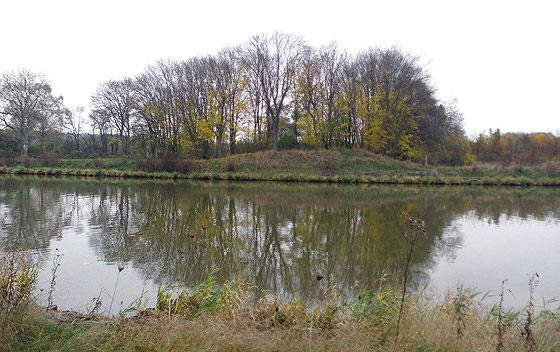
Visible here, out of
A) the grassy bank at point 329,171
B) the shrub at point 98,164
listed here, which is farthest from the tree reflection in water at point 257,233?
the shrub at point 98,164

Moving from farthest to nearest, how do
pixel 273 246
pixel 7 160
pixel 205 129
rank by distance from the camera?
1. pixel 7 160
2. pixel 205 129
3. pixel 273 246

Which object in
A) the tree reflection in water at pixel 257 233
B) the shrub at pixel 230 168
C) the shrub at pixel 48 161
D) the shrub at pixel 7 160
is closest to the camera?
the tree reflection in water at pixel 257 233

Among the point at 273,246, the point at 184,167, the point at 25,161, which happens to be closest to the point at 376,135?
the point at 184,167

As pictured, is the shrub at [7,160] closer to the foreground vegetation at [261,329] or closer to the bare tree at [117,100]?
the bare tree at [117,100]

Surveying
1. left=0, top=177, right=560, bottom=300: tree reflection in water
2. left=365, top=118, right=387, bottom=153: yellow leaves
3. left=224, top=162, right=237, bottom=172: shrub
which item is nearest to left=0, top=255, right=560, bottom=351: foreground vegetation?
left=0, top=177, right=560, bottom=300: tree reflection in water

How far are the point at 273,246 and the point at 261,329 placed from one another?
470cm

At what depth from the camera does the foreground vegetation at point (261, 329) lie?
2754 mm

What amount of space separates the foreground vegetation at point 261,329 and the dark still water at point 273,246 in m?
1.10

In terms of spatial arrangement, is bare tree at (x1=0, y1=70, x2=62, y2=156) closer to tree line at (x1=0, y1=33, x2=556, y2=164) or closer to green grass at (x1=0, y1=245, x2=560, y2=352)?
tree line at (x1=0, y1=33, x2=556, y2=164)

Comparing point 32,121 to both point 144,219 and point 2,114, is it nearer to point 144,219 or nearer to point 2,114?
point 2,114

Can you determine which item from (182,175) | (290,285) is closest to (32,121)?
(182,175)

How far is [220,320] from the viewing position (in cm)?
337

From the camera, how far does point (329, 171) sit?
98.8 ft

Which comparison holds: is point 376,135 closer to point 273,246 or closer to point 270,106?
point 270,106
